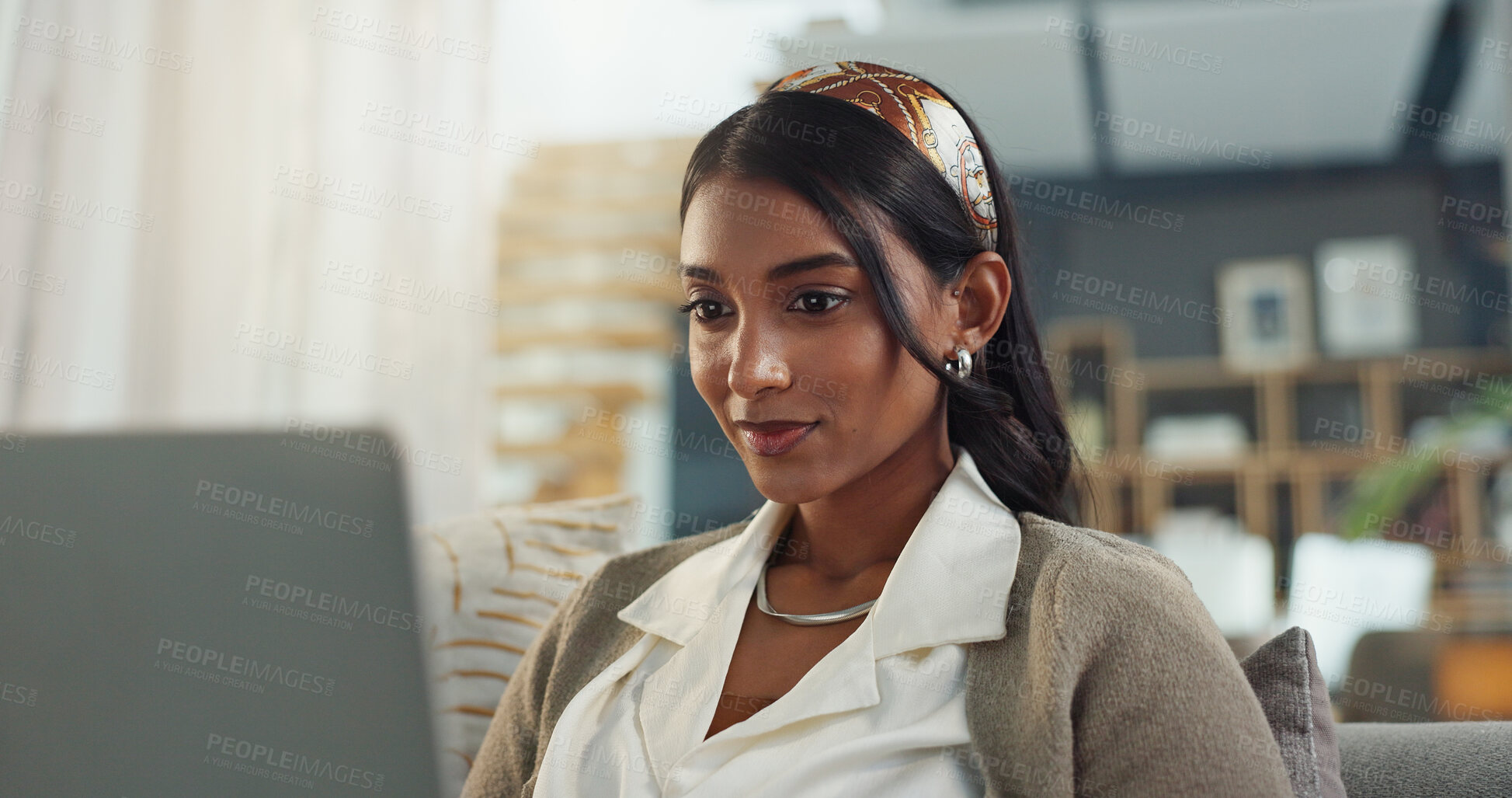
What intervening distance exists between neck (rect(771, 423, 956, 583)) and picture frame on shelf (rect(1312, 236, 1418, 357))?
4809mm

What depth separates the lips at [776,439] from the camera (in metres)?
1.08

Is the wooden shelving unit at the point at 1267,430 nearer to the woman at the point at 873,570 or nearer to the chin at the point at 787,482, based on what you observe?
the woman at the point at 873,570

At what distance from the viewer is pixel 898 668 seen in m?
0.99

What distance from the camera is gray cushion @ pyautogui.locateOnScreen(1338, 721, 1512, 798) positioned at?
3.11 ft

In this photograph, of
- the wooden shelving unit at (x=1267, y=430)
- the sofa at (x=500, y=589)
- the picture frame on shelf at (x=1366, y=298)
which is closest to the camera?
the sofa at (x=500, y=589)

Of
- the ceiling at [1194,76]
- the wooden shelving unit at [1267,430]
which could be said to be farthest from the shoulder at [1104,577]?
the wooden shelving unit at [1267,430]

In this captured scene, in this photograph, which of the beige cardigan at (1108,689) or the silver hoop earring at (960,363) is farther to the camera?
the silver hoop earring at (960,363)

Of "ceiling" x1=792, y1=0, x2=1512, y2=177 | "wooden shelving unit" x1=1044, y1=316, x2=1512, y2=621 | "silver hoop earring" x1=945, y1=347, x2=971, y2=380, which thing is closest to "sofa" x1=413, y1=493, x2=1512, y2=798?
"silver hoop earring" x1=945, y1=347, x2=971, y2=380

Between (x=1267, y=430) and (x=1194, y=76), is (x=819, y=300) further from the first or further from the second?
(x=1267, y=430)

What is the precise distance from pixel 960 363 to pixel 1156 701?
1.35 ft

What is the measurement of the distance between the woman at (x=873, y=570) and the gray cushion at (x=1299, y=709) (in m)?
0.09

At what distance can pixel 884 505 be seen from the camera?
1.19m

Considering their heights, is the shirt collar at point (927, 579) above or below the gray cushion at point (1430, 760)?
above

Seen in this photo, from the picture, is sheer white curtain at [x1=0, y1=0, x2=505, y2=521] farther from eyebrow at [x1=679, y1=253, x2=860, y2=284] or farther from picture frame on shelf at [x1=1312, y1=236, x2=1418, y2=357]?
picture frame on shelf at [x1=1312, y1=236, x2=1418, y2=357]
